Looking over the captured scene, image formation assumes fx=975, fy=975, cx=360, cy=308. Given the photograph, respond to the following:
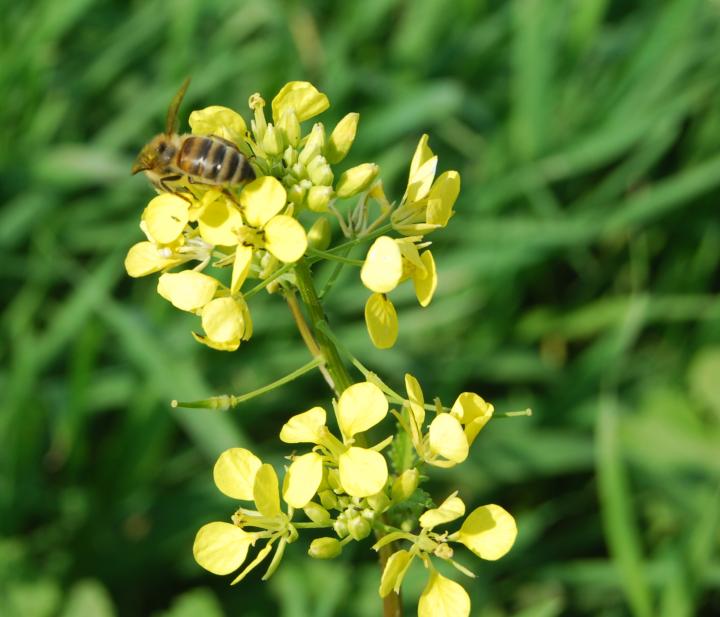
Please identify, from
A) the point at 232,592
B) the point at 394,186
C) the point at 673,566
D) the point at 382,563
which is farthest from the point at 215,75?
the point at 382,563

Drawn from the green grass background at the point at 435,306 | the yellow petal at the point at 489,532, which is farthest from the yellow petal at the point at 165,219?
the green grass background at the point at 435,306

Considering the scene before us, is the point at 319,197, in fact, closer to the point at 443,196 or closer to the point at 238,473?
the point at 443,196

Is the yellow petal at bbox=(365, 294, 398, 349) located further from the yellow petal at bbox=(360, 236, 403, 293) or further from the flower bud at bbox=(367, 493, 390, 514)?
the flower bud at bbox=(367, 493, 390, 514)

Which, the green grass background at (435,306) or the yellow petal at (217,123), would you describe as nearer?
the yellow petal at (217,123)

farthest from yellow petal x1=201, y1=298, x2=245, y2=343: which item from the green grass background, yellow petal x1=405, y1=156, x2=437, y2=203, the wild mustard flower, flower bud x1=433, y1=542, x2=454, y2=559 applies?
the green grass background

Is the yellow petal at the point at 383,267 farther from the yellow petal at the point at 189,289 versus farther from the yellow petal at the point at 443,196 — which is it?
the yellow petal at the point at 189,289

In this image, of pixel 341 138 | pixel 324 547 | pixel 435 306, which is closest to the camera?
pixel 324 547

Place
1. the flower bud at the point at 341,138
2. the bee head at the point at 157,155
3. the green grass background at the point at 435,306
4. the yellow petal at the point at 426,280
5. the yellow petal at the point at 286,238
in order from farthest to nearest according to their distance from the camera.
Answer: the green grass background at the point at 435,306
the bee head at the point at 157,155
the flower bud at the point at 341,138
the yellow petal at the point at 426,280
the yellow petal at the point at 286,238

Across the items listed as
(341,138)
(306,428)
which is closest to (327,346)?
(306,428)
